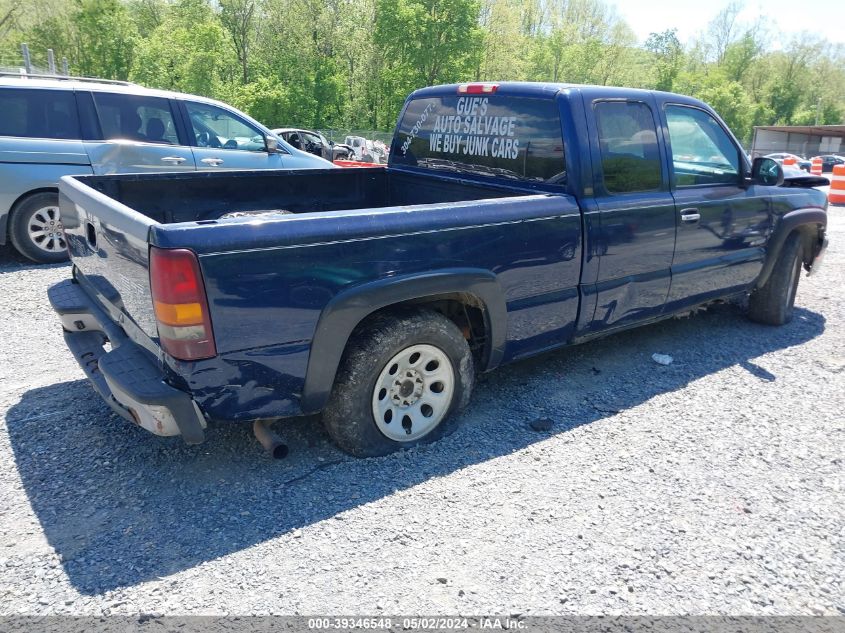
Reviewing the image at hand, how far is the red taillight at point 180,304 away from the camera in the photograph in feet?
8.70

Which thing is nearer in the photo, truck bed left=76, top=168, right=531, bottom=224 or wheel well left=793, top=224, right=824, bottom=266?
truck bed left=76, top=168, right=531, bottom=224

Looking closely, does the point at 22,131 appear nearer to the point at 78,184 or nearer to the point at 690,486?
the point at 78,184

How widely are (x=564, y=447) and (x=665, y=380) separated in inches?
53.7

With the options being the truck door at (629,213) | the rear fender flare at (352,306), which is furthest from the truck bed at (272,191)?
the rear fender flare at (352,306)

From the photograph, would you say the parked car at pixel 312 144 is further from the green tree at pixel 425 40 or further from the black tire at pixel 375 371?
the green tree at pixel 425 40

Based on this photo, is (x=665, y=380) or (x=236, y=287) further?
(x=665, y=380)

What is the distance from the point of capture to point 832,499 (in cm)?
332

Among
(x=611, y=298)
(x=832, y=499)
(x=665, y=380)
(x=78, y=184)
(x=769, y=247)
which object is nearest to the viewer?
(x=832, y=499)

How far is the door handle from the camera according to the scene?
452cm

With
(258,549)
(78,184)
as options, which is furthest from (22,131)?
(258,549)

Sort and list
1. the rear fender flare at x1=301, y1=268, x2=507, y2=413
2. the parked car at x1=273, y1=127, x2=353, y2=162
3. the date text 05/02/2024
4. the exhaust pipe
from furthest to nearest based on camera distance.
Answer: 1. the parked car at x1=273, y1=127, x2=353, y2=162
2. the exhaust pipe
3. the rear fender flare at x1=301, y1=268, x2=507, y2=413
4. the date text 05/02/2024

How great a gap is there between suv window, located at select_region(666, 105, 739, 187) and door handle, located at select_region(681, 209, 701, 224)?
0.19m

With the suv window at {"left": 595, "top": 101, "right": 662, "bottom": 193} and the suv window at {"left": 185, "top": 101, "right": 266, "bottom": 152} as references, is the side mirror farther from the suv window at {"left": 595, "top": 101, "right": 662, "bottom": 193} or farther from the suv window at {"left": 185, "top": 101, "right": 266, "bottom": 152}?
the suv window at {"left": 185, "top": 101, "right": 266, "bottom": 152}

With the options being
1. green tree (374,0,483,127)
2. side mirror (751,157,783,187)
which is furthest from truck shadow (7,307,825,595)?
green tree (374,0,483,127)
